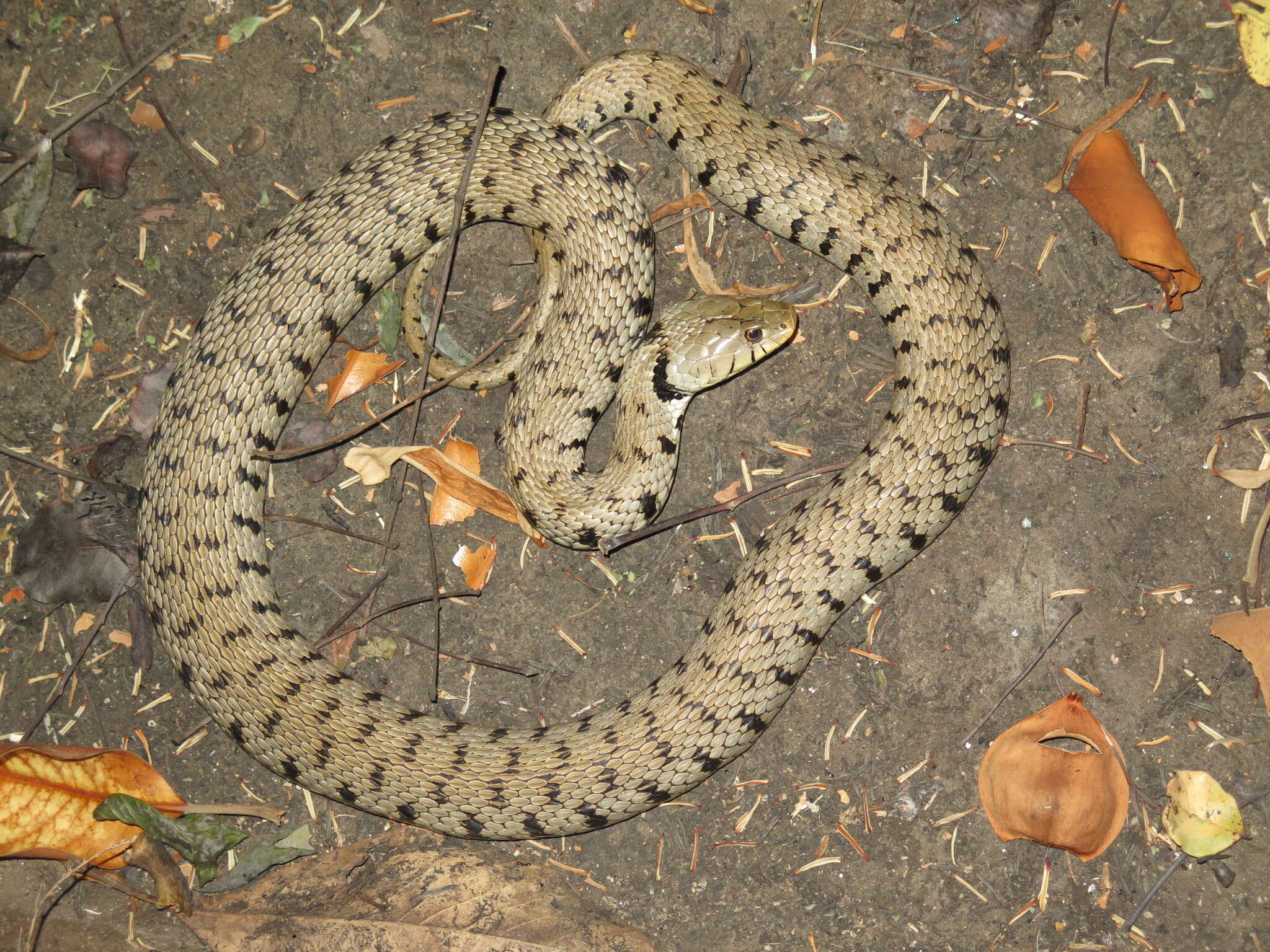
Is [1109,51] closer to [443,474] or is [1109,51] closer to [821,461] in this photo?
[821,461]

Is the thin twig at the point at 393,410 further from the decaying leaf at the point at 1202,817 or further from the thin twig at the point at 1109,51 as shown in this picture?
the decaying leaf at the point at 1202,817

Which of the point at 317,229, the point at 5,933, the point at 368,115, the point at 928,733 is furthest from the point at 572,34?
the point at 5,933

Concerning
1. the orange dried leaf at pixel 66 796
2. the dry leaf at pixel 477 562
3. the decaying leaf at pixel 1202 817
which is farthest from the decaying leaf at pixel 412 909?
the decaying leaf at pixel 1202 817

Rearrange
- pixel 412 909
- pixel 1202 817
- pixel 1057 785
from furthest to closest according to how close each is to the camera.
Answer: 1. pixel 1202 817
2. pixel 1057 785
3. pixel 412 909

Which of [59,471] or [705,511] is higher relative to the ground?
[59,471]

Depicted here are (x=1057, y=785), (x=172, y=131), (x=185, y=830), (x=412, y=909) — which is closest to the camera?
(x=412, y=909)

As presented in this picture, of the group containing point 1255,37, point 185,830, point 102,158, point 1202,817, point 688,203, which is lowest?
point 1202,817

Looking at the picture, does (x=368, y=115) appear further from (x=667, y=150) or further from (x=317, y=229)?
(x=667, y=150)

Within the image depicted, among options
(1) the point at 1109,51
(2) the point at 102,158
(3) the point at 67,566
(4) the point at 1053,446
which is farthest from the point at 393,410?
(1) the point at 1109,51
